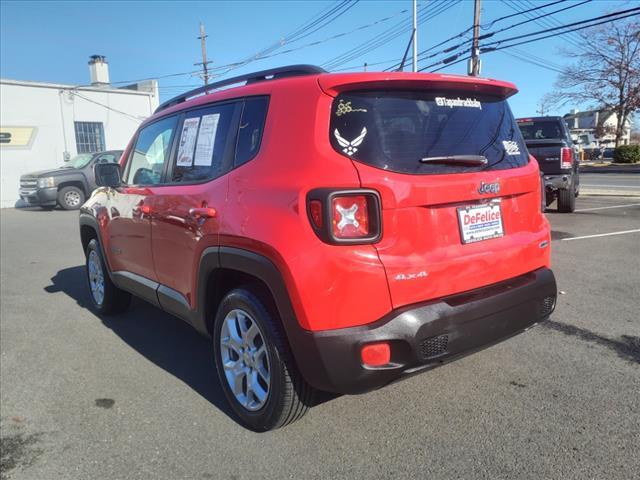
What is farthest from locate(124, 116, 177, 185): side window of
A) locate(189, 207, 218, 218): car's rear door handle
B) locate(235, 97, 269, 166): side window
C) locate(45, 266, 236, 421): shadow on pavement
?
locate(45, 266, 236, 421): shadow on pavement

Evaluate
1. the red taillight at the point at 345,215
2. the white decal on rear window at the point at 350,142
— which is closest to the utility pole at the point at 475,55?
the white decal on rear window at the point at 350,142

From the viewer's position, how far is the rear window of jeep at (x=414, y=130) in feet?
7.86

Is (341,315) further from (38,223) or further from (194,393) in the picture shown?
(38,223)

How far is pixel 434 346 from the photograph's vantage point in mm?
2363

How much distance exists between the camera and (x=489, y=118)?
2.87 meters

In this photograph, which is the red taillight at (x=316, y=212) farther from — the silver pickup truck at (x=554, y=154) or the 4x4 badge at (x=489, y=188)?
the silver pickup truck at (x=554, y=154)

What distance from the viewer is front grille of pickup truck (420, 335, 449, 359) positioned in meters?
2.33

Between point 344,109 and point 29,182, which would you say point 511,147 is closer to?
point 344,109

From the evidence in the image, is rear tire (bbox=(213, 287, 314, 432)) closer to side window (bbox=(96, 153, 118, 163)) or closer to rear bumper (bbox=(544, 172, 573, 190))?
rear bumper (bbox=(544, 172, 573, 190))

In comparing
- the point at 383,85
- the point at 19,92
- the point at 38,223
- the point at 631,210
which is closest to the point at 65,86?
the point at 19,92

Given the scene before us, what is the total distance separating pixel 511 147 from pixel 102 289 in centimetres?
406

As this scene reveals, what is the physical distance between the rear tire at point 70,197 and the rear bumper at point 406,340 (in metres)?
17.3

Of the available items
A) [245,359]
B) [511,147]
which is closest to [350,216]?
[245,359]

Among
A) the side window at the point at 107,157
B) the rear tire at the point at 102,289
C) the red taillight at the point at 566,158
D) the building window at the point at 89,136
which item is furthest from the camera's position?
the building window at the point at 89,136
